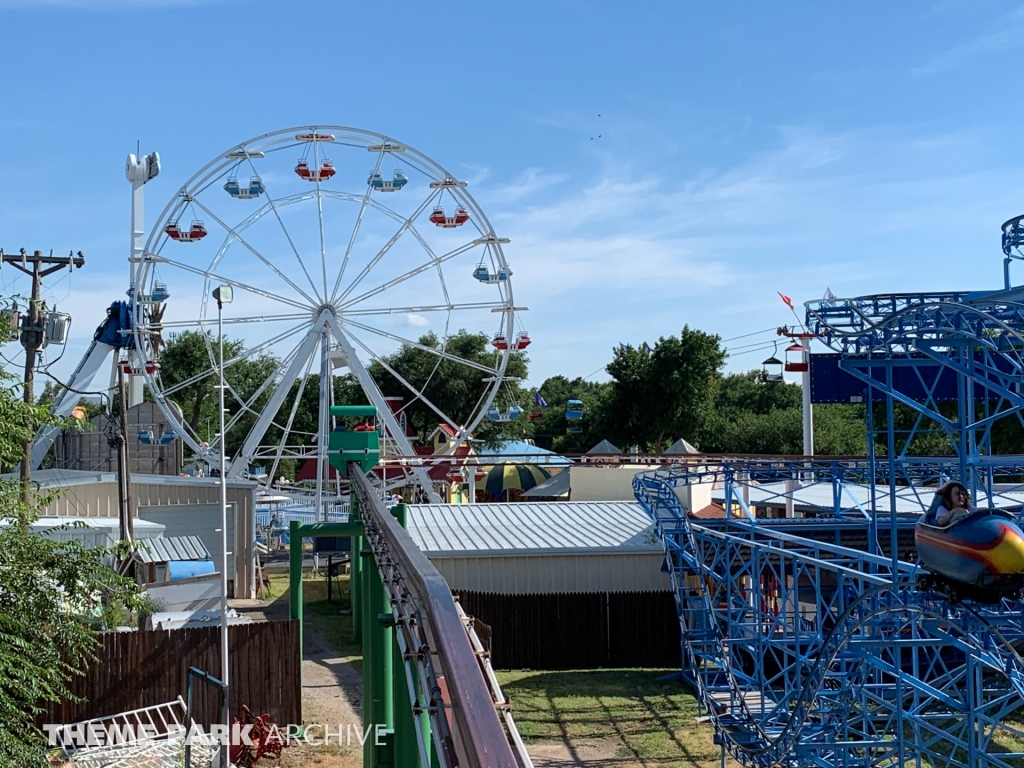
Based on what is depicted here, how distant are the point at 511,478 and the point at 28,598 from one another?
126 ft

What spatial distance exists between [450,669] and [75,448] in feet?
128

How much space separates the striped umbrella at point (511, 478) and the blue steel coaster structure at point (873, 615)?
27.2m

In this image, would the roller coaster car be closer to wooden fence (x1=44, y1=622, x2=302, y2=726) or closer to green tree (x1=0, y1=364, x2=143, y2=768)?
green tree (x1=0, y1=364, x2=143, y2=768)

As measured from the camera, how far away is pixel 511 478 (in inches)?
1922

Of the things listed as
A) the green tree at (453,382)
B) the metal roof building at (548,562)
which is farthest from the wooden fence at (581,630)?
the green tree at (453,382)

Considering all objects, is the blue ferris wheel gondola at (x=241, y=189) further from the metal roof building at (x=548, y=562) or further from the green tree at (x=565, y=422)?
the green tree at (x=565, y=422)

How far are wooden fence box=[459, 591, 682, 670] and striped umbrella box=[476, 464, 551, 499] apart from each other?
90.4 ft

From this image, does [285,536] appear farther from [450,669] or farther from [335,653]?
[450,669]

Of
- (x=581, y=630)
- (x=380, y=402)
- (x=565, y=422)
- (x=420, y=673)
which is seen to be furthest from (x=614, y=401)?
(x=420, y=673)

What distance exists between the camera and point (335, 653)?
Result: 1998 cm

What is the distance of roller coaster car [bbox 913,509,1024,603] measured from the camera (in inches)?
281

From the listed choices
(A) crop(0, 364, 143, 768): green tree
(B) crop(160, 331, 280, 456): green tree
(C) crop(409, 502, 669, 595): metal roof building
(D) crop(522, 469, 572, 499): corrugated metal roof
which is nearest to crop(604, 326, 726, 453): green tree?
(D) crop(522, 469, 572, 499): corrugated metal roof

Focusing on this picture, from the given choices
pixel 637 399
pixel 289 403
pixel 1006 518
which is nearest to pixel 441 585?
pixel 1006 518

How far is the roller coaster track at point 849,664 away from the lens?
30.3ft
